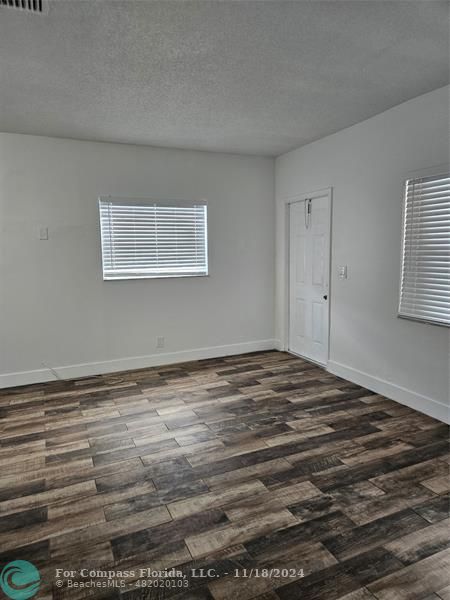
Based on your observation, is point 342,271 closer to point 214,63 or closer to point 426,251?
point 426,251

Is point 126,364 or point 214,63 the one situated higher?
point 214,63

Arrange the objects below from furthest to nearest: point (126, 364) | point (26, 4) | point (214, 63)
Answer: point (126, 364)
point (214, 63)
point (26, 4)

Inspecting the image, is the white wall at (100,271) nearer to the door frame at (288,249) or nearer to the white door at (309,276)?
the door frame at (288,249)

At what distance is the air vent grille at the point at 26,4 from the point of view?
1.81m

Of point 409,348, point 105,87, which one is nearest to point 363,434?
point 409,348

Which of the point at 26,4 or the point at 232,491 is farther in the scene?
the point at 232,491

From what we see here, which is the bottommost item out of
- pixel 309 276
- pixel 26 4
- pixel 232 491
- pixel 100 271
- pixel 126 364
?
pixel 232 491

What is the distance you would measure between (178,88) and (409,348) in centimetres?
292

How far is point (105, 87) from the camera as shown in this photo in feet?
9.38

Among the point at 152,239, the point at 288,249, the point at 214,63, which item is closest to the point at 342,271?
the point at 288,249

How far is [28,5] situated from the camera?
1862mm

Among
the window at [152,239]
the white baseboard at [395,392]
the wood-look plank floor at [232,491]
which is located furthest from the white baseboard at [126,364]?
the white baseboard at [395,392]

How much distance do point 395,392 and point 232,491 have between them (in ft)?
6.74

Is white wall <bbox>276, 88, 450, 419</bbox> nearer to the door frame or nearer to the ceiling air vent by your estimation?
the door frame
